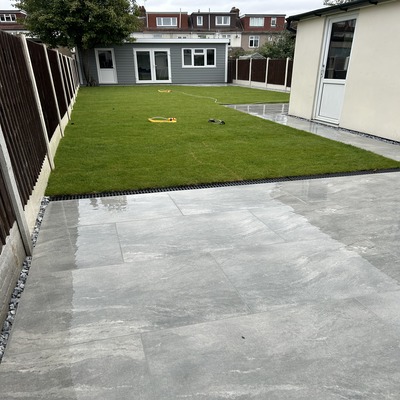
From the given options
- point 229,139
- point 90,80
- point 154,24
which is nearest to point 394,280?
point 229,139

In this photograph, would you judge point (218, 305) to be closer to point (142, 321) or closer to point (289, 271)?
point (142, 321)

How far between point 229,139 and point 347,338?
5.30m

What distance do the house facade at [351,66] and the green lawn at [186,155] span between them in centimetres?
120

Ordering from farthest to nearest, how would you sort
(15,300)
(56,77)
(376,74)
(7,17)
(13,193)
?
(7,17)
(56,77)
(376,74)
(13,193)
(15,300)

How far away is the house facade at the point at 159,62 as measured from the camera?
73.3 feet

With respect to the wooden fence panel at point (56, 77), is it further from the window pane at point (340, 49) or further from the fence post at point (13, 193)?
the window pane at point (340, 49)

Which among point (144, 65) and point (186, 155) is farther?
point (144, 65)

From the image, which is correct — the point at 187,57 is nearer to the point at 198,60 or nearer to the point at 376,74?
the point at 198,60

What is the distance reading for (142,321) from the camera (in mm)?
2002

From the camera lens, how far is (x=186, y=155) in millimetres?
5574

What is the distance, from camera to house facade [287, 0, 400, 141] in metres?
6.38

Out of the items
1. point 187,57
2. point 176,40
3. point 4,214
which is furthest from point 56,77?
point 187,57

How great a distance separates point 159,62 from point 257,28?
2489 cm

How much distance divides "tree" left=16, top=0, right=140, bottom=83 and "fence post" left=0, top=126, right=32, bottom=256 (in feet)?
64.3
